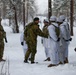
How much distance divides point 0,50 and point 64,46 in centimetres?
287

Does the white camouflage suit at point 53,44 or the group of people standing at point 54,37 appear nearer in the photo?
the white camouflage suit at point 53,44

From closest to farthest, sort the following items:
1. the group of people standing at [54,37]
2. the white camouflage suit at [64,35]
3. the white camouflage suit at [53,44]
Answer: the white camouflage suit at [53,44]
the group of people standing at [54,37]
the white camouflage suit at [64,35]

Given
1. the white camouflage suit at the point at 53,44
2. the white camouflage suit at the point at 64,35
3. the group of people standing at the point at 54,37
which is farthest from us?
the white camouflage suit at the point at 64,35

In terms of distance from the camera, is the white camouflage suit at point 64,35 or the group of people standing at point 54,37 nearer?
the group of people standing at point 54,37

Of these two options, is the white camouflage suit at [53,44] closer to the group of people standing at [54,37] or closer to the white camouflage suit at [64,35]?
the group of people standing at [54,37]

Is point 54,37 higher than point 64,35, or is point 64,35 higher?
point 54,37

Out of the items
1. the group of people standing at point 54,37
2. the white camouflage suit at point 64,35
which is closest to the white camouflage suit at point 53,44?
the group of people standing at point 54,37

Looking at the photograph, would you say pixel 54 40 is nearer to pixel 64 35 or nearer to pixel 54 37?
pixel 54 37

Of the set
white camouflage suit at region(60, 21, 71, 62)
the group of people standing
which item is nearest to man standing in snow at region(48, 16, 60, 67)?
the group of people standing

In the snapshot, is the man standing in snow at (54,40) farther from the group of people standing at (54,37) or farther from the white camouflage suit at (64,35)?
the white camouflage suit at (64,35)

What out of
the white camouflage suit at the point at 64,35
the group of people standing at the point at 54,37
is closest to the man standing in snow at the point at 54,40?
the group of people standing at the point at 54,37

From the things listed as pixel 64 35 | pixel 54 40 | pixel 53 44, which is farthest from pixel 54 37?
pixel 64 35

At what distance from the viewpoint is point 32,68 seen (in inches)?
412

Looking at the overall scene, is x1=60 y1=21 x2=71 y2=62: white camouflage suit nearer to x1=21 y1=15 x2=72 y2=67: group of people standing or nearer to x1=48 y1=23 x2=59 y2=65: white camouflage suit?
x1=21 y1=15 x2=72 y2=67: group of people standing
